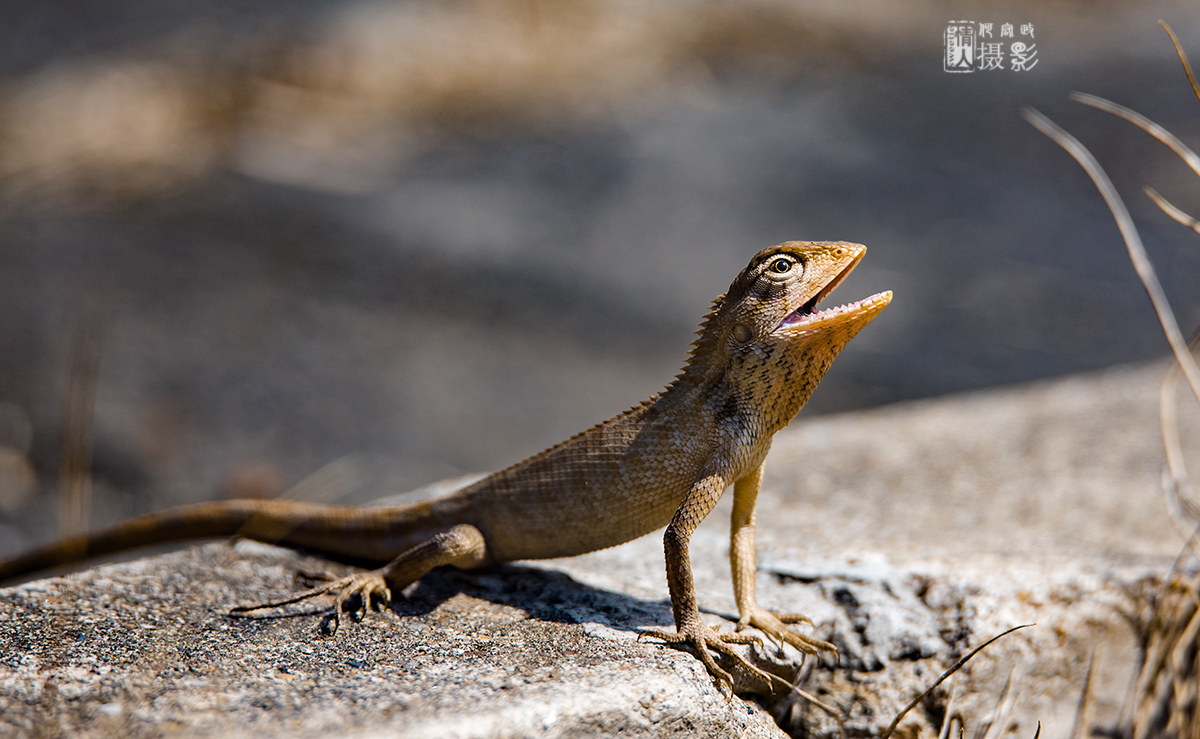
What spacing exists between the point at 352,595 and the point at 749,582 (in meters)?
1.44

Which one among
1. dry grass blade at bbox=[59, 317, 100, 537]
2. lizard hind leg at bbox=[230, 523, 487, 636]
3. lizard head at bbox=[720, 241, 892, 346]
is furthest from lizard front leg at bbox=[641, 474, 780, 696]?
dry grass blade at bbox=[59, 317, 100, 537]

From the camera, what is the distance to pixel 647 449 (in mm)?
3256

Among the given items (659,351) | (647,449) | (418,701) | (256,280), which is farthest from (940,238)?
(418,701)

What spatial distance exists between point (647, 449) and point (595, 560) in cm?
100

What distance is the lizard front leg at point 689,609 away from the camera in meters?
2.87

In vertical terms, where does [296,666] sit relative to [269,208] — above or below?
below

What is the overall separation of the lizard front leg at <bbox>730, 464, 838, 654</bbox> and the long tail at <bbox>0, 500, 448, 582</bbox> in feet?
3.87

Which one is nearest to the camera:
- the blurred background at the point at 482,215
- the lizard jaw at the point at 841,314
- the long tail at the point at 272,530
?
the lizard jaw at the point at 841,314

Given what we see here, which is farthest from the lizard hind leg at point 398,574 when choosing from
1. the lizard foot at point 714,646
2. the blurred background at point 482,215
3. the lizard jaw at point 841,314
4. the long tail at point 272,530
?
the blurred background at point 482,215

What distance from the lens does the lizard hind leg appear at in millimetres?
3189

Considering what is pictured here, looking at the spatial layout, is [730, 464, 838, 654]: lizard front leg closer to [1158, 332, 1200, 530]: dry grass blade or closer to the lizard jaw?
the lizard jaw

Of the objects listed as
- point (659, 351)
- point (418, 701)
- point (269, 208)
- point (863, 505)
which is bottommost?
point (418, 701)

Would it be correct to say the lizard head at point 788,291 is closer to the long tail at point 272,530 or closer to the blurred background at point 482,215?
the long tail at point 272,530

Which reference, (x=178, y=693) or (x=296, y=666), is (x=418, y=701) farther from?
(x=178, y=693)
